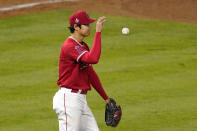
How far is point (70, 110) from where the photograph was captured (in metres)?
7.23

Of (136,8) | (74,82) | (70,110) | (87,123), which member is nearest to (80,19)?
(74,82)

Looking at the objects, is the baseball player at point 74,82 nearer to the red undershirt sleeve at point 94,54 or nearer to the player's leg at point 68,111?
the player's leg at point 68,111

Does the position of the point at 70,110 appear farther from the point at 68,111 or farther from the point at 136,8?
the point at 136,8

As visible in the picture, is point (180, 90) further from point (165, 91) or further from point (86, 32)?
point (86, 32)

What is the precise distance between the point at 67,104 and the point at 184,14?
11.4m

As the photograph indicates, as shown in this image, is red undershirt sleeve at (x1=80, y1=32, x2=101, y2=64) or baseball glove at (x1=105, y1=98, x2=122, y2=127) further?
baseball glove at (x1=105, y1=98, x2=122, y2=127)

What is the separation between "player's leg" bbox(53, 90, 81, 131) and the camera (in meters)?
7.23

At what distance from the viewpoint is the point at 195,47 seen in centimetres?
1443

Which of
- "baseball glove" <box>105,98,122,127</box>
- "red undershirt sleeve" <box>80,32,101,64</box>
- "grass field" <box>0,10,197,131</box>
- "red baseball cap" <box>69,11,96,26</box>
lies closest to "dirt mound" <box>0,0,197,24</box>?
"grass field" <box>0,10,197,131</box>

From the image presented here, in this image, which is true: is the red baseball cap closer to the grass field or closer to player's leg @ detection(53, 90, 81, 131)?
player's leg @ detection(53, 90, 81, 131)

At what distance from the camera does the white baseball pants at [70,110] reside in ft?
23.7

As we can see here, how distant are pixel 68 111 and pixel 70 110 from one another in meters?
0.03

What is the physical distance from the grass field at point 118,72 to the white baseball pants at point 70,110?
2.17 metres

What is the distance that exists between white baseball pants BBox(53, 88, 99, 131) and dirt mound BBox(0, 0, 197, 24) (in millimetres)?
10319
